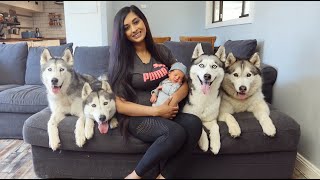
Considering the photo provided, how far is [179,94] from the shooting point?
4.52 ft

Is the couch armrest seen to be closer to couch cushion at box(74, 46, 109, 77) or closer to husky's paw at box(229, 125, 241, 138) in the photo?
husky's paw at box(229, 125, 241, 138)

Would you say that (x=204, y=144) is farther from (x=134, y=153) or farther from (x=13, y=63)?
(x=13, y=63)

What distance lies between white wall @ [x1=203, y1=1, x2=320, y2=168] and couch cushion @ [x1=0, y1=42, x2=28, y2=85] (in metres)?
2.37

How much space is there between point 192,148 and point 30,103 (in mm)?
1488

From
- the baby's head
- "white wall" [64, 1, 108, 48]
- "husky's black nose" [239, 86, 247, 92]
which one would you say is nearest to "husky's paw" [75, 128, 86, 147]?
the baby's head

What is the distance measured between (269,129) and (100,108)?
0.93 metres

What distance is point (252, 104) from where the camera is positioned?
1.51 metres

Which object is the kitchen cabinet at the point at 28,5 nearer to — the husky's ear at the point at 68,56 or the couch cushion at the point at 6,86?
the husky's ear at the point at 68,56

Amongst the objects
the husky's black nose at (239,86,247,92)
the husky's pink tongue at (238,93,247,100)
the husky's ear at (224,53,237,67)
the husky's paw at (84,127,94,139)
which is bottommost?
the husky's paw at (84,127,94,139)

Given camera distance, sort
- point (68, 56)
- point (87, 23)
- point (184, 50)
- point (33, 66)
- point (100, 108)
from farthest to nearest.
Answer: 1. point (87, 23)
2. point (33, 66)
3. point (184, 50)
4. point (68, 56)
5. point (100, 108)

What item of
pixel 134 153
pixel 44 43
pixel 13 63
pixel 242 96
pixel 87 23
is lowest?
pixel 134 153

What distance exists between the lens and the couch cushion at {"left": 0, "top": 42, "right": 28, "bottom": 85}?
2.49 metres

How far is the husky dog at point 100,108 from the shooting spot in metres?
1.32

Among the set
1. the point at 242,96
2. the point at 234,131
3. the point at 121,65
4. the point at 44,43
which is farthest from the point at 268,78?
the point at 44,43
